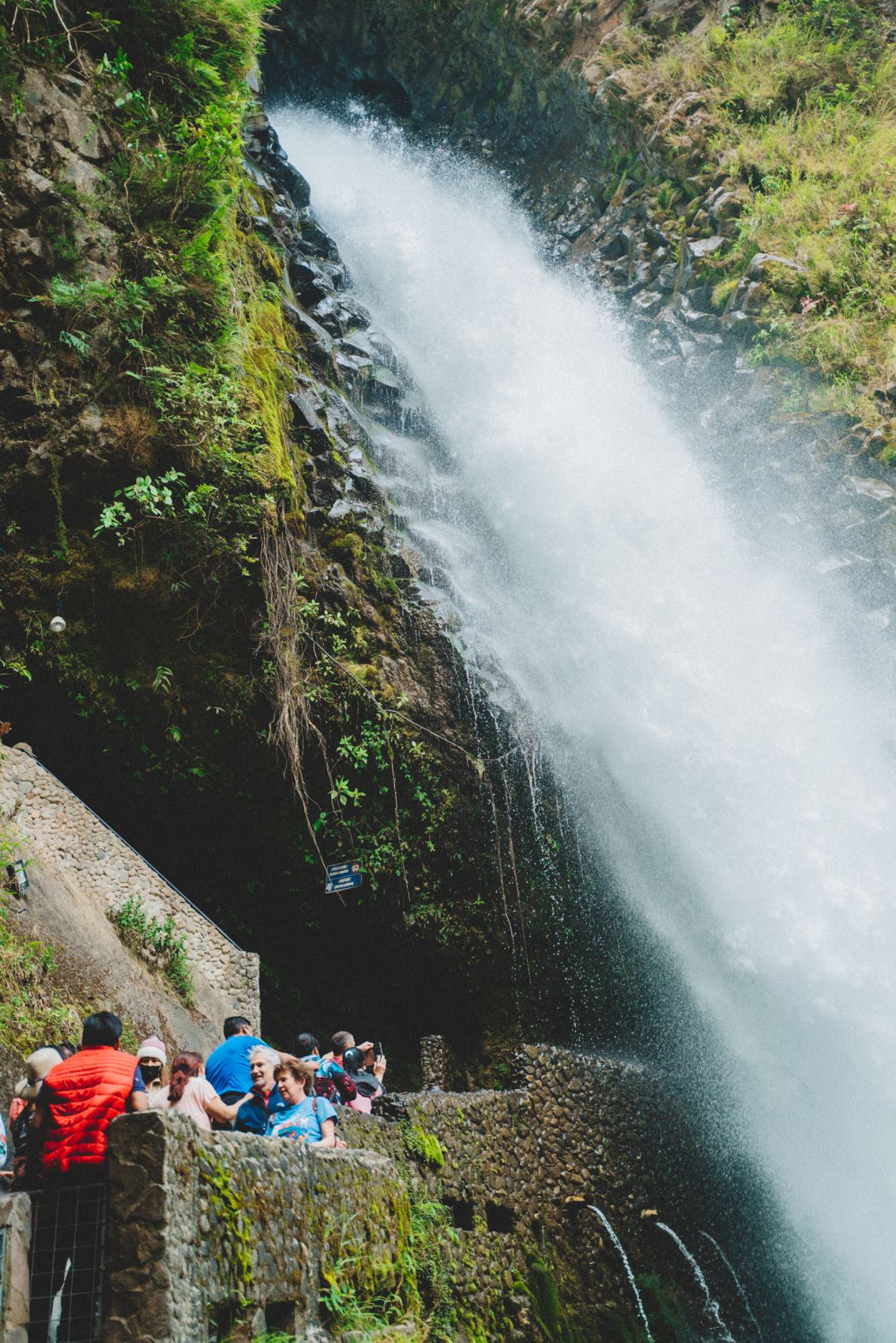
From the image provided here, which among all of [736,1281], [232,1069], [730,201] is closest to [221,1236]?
[232,1069]

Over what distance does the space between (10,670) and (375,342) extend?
9.03 meters

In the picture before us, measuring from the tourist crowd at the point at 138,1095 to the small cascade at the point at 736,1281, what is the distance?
5574mm

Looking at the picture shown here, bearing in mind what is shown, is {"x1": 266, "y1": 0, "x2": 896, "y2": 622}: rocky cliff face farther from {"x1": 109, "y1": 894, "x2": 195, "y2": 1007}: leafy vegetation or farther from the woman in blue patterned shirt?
the woman in blue patterned shirt

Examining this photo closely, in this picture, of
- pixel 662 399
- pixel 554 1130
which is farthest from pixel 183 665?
pixel 662 399

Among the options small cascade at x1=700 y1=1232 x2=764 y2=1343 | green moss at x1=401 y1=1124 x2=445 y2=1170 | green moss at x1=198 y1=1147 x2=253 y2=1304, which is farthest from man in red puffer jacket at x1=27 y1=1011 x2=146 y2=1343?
small cascade at x1=700 y1=1232 x2=764 y2=1343

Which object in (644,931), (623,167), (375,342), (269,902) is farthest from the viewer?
(623,167)

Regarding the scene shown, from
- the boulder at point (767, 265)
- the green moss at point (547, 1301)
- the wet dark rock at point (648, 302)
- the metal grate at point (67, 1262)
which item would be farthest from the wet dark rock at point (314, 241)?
the metal grate at point (67, 1262)

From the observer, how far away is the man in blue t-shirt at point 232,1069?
4.86 meters

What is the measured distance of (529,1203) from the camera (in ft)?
25.3

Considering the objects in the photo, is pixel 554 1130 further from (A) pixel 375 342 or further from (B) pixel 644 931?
(A) pixel 375 342

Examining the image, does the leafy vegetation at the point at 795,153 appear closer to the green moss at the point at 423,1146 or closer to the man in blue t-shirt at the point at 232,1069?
the green moss at the point at 423,1146

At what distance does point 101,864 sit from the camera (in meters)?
7.30

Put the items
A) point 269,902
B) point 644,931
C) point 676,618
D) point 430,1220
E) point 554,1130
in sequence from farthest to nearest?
point 676,618 → point 644,931 → point 269,902 → point 554,1130 → point 430,1220

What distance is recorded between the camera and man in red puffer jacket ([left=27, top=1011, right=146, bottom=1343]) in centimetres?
271
